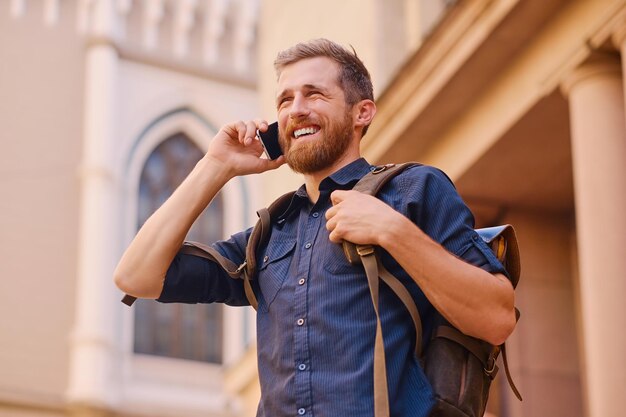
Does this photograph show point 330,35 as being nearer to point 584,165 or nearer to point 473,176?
point 473,176

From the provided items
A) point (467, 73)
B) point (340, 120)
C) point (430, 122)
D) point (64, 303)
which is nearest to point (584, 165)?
point (467, 73)

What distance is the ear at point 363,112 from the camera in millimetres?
4270

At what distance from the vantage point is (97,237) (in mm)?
28234

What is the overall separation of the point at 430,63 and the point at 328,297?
7051mm

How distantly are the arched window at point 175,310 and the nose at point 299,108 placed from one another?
23.5m

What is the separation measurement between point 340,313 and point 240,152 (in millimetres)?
852

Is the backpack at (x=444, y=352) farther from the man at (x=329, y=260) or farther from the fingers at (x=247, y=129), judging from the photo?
the fingers at (x=247, y=129)

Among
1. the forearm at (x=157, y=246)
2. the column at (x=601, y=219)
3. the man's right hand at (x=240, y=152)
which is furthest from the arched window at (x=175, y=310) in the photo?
the forearm at (x=157, y=246)

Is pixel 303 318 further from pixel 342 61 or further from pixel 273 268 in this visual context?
pixel 342 61

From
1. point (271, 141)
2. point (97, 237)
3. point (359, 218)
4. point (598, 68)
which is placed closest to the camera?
point (359, 218)

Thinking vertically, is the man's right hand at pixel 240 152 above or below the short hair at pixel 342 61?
below

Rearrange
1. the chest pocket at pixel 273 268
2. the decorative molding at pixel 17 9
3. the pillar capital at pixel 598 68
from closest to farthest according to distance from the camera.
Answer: the chest pocket at pixel 273 268
the pillar capital at pixel 598 68
the decorative molding at pixel 17 9

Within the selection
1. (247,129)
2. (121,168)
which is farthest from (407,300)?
(121,168)

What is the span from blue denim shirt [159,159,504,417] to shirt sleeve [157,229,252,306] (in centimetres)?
18
